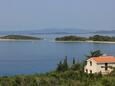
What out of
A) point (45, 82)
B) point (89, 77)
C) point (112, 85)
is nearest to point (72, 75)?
point (89, 77)

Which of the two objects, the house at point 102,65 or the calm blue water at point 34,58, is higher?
the house at point 102,65

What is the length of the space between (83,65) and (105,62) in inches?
92.1

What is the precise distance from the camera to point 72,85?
15.8m

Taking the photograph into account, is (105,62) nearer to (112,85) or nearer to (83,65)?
(83,65)

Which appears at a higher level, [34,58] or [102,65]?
[102,65]

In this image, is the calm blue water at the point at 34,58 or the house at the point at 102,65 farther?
the calm blue water at the point at 34,58

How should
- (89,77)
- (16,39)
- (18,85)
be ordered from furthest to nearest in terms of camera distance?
(16,39), (89,77), (18,85)

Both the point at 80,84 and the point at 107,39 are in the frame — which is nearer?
the point at 80,84

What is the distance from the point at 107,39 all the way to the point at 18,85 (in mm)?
74151

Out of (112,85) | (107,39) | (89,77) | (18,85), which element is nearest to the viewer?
(112,85)

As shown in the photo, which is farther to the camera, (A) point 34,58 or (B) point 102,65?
(A) point 34,58

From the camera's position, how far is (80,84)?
16.2 m

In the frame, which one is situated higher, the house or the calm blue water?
the house

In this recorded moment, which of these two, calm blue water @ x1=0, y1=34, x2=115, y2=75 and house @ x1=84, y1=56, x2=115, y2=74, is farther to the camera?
calm blue water @ x1=0, y1=34, x2=115, y2=75
